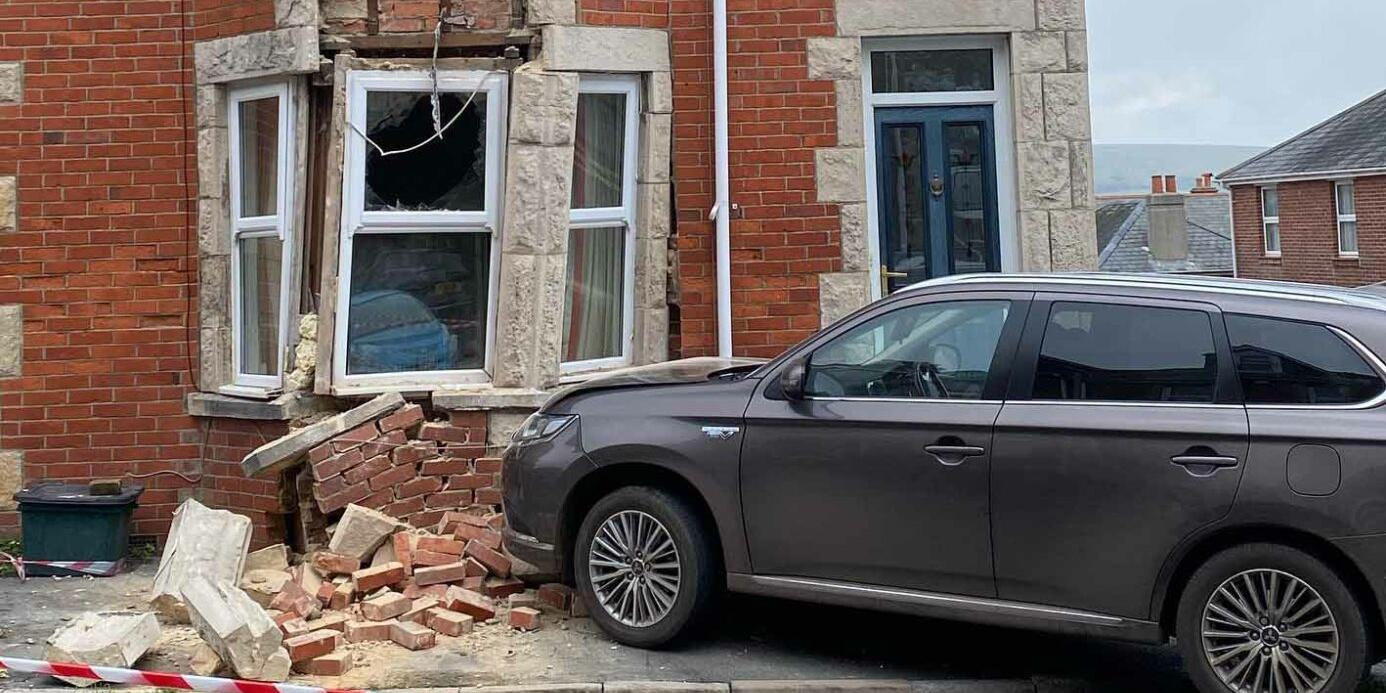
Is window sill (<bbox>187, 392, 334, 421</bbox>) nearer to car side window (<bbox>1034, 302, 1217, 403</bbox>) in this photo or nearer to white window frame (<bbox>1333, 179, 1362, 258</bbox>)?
car side window (<bbox>1034, 302, 1217, 403</bbox>)

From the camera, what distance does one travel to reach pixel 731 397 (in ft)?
21.3

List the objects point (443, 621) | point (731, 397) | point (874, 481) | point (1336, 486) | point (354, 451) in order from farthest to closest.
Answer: point (354, 451) < point (443, 621) < point (731, 397) < point (874, 481) < point (1336, 486)

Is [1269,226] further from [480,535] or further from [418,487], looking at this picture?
[480,535]

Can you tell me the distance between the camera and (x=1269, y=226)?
39.2 meters

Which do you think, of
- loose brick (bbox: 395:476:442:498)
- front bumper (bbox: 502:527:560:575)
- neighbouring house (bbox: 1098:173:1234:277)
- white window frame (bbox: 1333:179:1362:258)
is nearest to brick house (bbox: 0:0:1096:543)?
loose brick (bbox: 395:476:442:498)

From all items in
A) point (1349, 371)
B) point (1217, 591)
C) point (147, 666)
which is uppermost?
point (1349, 371)

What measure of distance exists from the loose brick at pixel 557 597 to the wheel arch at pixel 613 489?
29 cm

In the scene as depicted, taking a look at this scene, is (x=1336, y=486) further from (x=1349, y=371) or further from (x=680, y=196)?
(x=680, y=196)

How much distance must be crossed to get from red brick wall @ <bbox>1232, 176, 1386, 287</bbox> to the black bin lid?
1215 inches

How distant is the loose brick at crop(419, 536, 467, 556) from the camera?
766 centimetres

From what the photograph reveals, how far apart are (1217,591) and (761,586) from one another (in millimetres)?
1945

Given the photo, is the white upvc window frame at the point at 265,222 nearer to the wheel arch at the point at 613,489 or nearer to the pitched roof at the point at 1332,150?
the wheel arch at the point at 613,489

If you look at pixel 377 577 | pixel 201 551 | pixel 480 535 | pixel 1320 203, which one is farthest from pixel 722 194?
pixel 1320 203

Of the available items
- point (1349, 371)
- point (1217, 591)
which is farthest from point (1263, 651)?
point (1349, 371)
